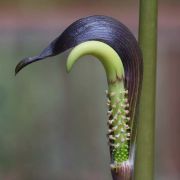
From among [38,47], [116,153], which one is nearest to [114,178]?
[116,153]

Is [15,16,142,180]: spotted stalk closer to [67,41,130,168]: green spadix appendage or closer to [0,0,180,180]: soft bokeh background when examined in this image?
[67,41,130,168]: green spadix appendage

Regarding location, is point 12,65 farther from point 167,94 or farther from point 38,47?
point 167,94

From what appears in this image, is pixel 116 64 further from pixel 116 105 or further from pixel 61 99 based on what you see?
pixel 61 99

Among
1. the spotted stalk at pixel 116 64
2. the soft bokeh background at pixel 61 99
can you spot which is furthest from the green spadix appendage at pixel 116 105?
the soft bokeh background at pixel 61 99

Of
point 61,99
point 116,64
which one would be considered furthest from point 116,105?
point 61,99

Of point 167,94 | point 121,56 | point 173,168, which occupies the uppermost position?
point 121,56

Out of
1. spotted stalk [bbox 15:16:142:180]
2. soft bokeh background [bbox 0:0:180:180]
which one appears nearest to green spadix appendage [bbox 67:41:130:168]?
spotted stalk [bbox 15:16:142:180]
